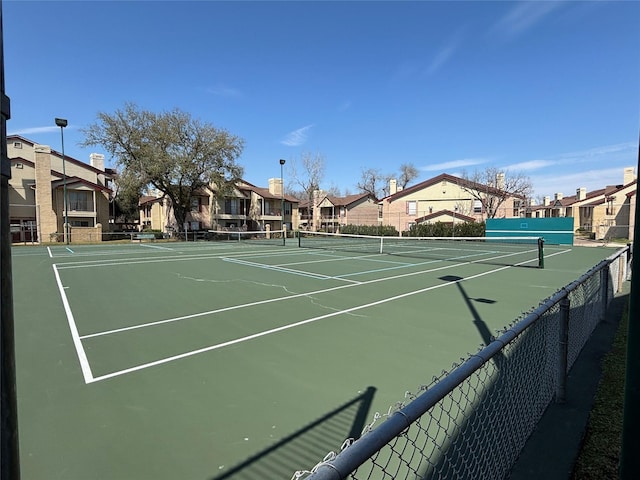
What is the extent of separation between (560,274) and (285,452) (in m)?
13.7

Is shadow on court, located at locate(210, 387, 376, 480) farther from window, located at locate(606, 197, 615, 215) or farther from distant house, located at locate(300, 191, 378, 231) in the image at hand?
distant house, located at locate(300, 191, 378, 231)

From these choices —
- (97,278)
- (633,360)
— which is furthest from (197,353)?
(97,278)

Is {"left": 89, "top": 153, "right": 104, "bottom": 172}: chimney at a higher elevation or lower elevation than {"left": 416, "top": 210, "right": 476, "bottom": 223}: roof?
higher

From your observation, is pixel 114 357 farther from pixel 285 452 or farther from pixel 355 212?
pixel 355 212

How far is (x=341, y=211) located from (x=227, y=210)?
22.0 meters

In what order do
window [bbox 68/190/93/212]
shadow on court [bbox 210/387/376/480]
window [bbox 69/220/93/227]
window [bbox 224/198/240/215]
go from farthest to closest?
1. window [bbox 224/198/240/215]
2. window [bbox 69/220/93/227]
3. window [bbox 68/190/93/212]
4. shadow on court [bbox 210/387/376/480]

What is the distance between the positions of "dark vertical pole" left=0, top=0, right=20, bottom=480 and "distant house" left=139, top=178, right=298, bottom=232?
1703 inches

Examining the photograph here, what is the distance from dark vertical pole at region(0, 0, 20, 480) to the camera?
105 cm

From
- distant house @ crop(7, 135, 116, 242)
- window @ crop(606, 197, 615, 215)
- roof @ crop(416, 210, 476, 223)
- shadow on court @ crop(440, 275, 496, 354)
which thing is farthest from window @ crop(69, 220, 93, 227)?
window @ crop(606, 197, 615, 215)

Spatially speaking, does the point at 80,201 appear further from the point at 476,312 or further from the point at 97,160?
the point at 476,312

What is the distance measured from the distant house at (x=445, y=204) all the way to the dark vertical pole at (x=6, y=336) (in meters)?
47.6

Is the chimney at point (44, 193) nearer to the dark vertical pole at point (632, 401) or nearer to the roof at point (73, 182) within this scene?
the roof at point (73, 182)

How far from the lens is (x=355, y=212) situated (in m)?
65.2

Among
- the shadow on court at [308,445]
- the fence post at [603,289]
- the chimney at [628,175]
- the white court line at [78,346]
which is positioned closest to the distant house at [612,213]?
the chimney at [628,175]
